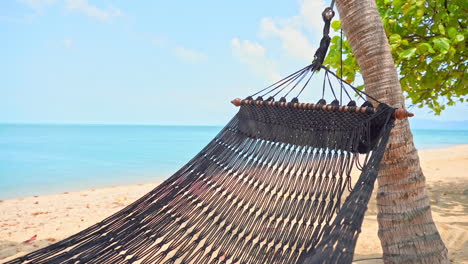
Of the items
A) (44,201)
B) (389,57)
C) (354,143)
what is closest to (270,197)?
(354,143)

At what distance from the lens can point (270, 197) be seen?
5.15ft

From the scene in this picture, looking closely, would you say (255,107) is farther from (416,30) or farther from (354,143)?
(416,30)

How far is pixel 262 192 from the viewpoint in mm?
1596

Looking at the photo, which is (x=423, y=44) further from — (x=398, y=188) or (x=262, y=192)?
(x=262, y=192)

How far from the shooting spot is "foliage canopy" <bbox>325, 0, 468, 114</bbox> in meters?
1.98

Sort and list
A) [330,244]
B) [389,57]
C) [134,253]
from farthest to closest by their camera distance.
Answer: [389,57] < [134,253] < [330,244]

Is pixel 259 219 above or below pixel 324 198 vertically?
below

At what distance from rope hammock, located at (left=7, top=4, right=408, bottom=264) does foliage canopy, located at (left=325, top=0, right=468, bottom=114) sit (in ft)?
1.91

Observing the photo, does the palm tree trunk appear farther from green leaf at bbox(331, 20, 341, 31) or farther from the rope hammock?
green leaf at bbox(331, 20, 341, 31)

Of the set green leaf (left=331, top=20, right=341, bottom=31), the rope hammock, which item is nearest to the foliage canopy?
green leaf (left=331, top=20, right=341, bottom=31)

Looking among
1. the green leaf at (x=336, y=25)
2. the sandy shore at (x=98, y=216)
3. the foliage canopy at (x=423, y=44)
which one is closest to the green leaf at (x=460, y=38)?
the foliage canopy at (x=423, y=44)

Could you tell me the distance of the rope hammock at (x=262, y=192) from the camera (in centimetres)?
135

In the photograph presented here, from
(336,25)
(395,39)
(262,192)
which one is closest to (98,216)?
(262,192)

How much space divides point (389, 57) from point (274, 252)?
3.38 feet
